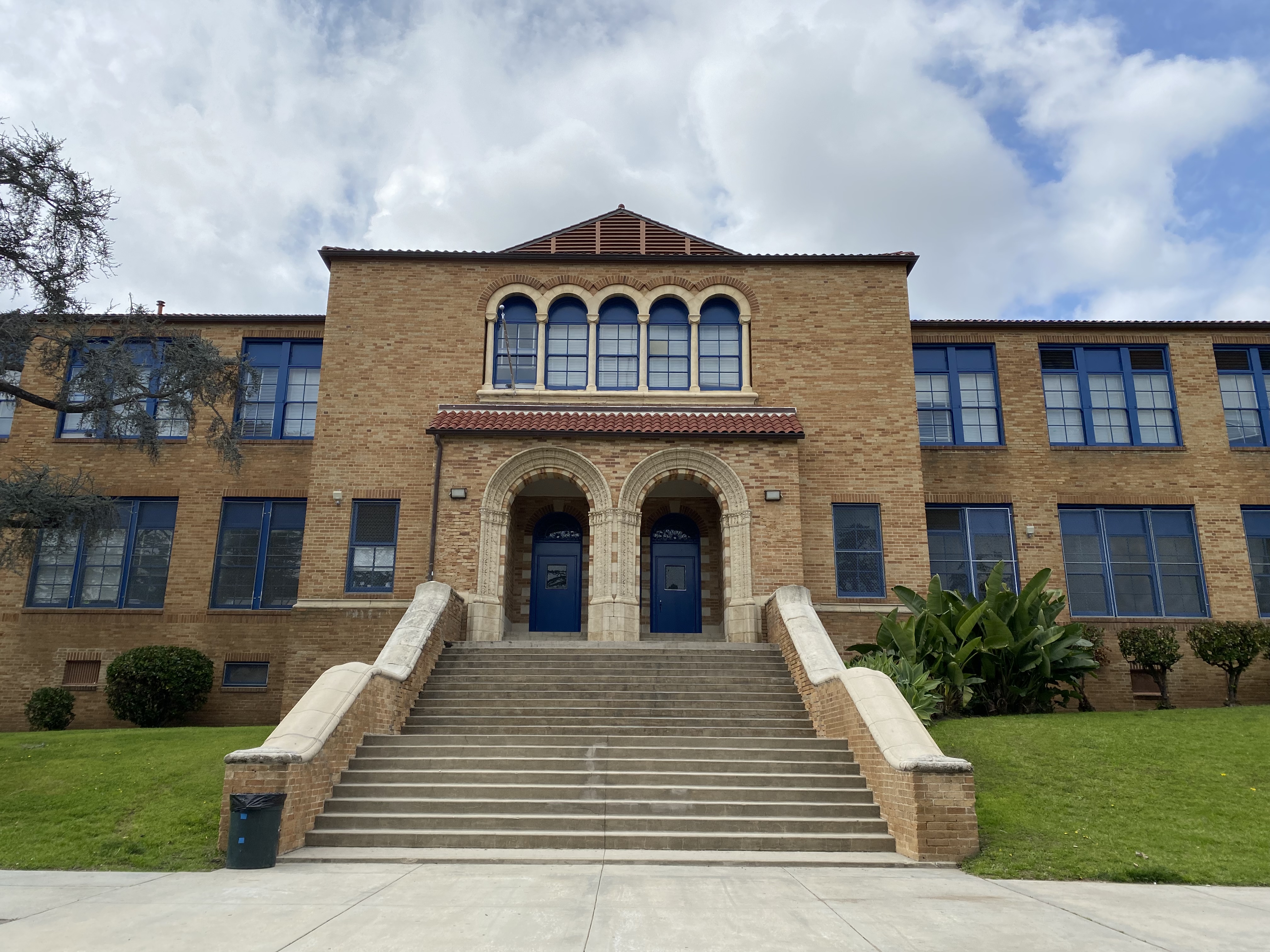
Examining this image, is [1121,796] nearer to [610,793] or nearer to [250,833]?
[610,793]

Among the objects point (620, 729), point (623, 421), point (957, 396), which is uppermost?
point (957, 396)

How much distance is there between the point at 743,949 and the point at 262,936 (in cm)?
306

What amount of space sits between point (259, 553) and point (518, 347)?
678cm

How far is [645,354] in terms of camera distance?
58.6ft

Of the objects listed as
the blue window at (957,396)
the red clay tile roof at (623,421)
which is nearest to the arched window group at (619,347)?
the red clay tile roof at (623,421)

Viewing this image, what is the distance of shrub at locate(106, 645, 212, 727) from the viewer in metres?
16.0

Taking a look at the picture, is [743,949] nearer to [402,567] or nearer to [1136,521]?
[402,567]

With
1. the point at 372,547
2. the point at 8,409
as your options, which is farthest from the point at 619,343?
the point at 8,409

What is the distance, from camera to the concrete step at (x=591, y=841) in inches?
355

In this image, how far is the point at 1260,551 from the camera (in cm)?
1838

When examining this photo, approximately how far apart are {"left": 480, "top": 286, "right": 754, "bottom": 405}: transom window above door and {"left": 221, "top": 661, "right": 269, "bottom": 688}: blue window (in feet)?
23.5

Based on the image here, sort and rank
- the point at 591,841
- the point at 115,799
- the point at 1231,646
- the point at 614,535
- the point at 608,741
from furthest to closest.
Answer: the point at 1231,646
the point at 614,535
the point at 608,741
the point at 115,799
the point at 591,841

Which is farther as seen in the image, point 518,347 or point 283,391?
point 283,391

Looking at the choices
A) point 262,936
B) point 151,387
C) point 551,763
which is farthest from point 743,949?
point 151,387
